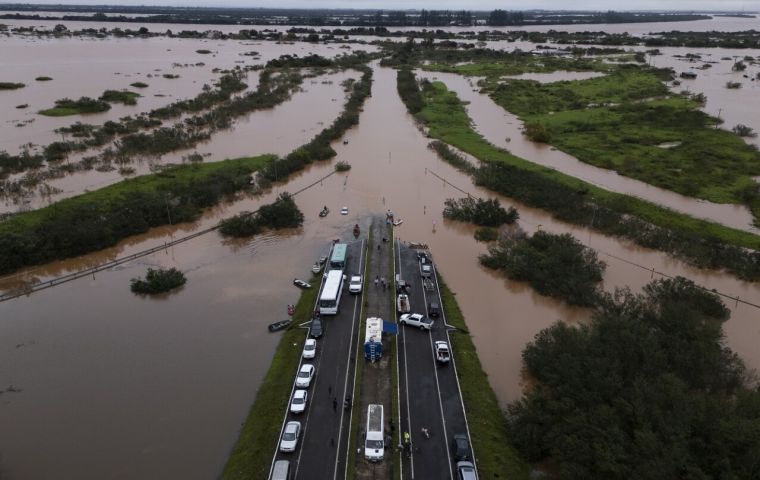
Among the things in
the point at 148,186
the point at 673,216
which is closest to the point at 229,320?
the point at 148,186

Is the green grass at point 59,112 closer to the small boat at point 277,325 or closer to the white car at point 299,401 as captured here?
the small boat at point 277,325

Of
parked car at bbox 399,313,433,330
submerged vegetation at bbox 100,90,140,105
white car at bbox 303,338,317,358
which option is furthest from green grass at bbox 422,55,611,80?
white car at bbox 303,338,317,358

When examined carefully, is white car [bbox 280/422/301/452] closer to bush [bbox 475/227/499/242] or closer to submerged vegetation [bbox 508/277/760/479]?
→ submerged vegetation [bbox 508/277/760/479]

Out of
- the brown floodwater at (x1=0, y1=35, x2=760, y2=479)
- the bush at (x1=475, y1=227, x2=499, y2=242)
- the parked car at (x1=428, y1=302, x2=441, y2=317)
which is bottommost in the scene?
the brown floodwater at (x1=0, y1=35, x2=760, y2=479)

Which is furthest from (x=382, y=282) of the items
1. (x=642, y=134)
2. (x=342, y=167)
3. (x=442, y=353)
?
(x=642, y=134)

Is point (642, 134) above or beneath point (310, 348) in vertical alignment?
above

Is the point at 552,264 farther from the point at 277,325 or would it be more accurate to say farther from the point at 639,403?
the point at 277,325
